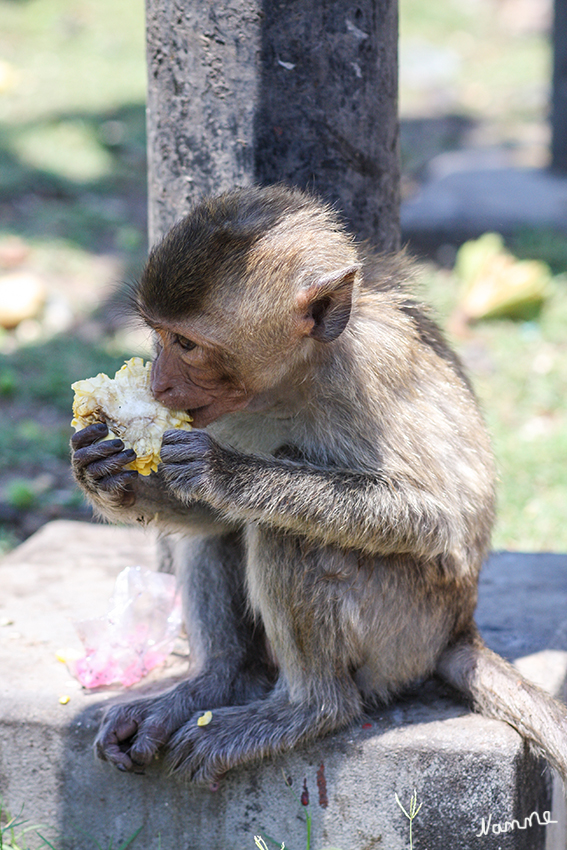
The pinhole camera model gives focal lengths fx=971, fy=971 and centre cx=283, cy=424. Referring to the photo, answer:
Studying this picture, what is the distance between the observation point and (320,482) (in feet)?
9.75

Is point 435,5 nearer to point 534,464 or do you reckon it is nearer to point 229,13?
point 534,464

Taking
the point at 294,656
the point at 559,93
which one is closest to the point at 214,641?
the point at 294,656

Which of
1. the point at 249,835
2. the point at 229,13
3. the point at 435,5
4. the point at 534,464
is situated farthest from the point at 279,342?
the point at 435,5

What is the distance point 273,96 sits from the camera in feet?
10.9

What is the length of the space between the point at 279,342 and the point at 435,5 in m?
17.2

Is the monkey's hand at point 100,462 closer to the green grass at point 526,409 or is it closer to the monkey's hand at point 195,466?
the monkey's hand at point 195,466

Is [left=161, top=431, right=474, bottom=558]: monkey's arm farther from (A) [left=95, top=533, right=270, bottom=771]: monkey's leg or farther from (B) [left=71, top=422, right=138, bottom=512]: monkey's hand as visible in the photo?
(A) [left=95, top=533, right=270, bottom=771]: monkey's leg

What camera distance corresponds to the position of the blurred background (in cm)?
600

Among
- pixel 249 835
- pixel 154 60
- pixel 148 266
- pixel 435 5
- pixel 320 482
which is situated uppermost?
pixel 435 5

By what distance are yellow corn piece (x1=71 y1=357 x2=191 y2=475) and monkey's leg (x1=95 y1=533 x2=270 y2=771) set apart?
1.60 feet

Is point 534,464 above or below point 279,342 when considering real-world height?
below

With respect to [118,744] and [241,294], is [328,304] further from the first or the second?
[118,744]

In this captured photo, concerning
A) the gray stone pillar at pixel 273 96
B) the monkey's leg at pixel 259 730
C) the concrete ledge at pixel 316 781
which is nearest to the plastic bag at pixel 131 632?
the concrete ledge at pixel 316 781

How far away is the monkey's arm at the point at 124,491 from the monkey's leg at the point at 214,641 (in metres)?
0.12
